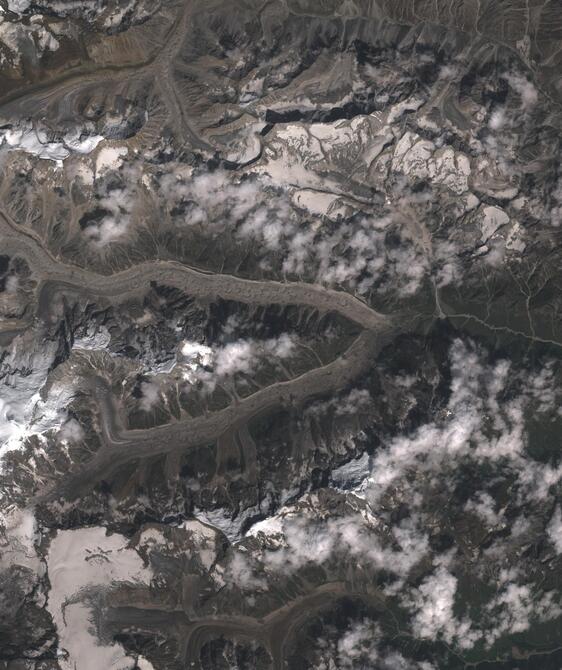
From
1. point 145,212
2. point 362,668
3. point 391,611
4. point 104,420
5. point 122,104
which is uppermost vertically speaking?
point 122,104

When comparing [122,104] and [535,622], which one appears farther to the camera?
[535,622]

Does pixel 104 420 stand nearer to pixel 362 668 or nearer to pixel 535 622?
pixel 362 668

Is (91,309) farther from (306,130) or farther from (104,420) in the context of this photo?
(306,130)

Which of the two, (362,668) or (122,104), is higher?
(122,104)

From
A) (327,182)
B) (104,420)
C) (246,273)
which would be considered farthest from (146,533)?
(327,182)

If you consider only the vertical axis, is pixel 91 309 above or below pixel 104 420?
above

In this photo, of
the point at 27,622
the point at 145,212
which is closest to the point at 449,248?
the point at 145,212
